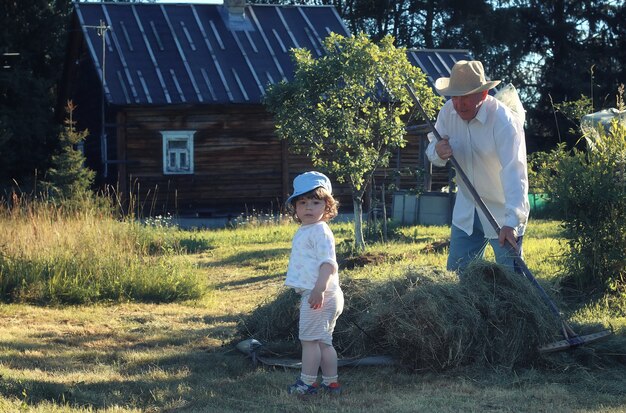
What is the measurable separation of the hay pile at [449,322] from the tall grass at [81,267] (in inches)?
134

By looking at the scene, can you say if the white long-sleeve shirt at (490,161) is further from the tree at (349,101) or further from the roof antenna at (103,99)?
the roof antenna at (103,99)

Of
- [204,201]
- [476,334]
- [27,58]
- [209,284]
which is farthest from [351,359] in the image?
[27,58]

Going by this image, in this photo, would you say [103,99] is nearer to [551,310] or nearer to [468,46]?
[551,310]

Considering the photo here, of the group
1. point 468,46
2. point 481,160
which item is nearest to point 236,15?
point 468,46

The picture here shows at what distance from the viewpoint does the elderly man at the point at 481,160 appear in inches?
251

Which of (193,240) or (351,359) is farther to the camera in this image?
(193,240)

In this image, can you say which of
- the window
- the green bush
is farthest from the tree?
the window

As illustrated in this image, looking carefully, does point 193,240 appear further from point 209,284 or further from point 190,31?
point 190,31

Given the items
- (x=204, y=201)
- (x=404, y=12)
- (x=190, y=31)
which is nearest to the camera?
(x=204, y=201)

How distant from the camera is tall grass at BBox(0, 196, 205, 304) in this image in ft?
31.4

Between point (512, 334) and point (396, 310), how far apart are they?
0.77m

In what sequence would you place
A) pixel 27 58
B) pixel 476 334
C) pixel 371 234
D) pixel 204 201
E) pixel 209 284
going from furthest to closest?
1. pixel 27 58
2. pixel 204 201
3. pixel 371 234
4. pixel 209 284
5. pixel 476 334

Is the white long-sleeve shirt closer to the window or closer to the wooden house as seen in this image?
the wooden house

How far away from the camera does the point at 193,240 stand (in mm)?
15539
